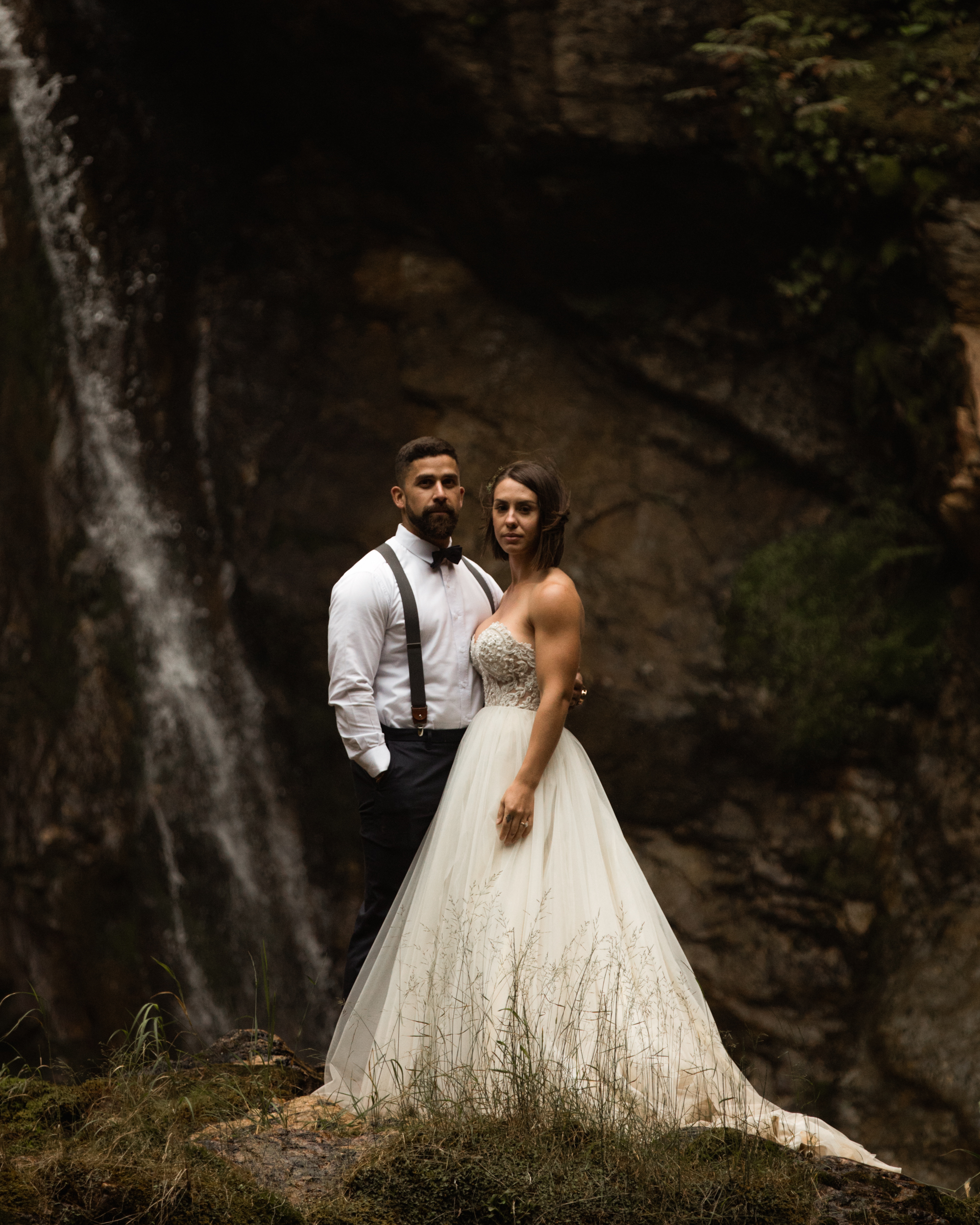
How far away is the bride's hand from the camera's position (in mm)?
3885

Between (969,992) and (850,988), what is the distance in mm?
917

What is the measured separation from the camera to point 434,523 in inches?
172

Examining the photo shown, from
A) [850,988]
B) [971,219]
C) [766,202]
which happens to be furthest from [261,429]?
[850,988]

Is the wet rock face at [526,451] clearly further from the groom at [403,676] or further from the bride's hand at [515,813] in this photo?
the bride's hand at [515,813]

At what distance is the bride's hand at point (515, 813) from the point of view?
3.88 metres

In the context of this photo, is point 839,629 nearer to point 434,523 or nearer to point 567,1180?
point 434,523

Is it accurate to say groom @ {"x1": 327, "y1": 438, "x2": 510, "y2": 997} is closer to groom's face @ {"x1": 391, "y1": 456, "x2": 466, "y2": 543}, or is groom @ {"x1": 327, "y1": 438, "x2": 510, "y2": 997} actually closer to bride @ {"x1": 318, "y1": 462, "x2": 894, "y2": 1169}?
groom's face @ {"x1": 391, "y1": 456, "x2": 466, "y2": 543}

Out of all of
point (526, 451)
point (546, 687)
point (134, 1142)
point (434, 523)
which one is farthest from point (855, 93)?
point (134, 1142)

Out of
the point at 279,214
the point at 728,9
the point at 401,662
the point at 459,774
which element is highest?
the point at 728,9

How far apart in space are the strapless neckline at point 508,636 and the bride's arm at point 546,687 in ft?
0.09

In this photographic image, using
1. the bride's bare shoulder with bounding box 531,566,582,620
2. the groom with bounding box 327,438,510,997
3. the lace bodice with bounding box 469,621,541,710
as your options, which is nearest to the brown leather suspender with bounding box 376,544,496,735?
the groom with bounding box 327,438,510,997

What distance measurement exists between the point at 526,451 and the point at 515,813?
4.10m

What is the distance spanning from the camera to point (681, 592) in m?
8.81

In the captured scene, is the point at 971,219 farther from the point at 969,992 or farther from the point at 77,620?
the point at 77,620
